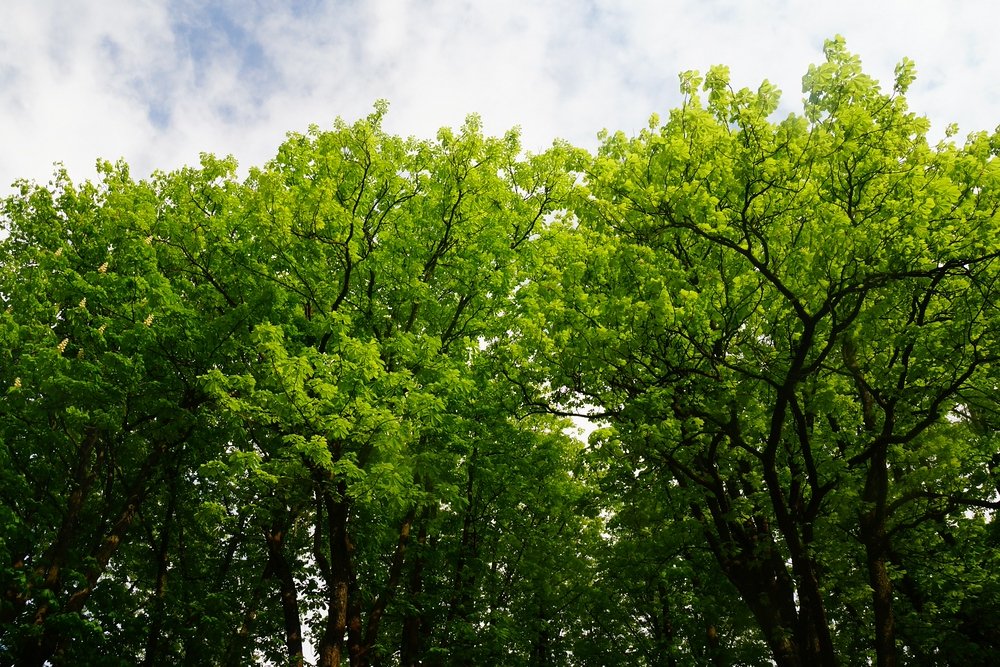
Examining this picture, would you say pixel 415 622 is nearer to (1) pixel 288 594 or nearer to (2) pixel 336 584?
(1) pixel 288 594

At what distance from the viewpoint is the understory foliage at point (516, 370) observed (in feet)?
33.0

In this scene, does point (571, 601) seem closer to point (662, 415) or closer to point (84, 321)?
point (662, 415)

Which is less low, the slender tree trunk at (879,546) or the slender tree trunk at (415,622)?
the slender tree trunk at (415,622)

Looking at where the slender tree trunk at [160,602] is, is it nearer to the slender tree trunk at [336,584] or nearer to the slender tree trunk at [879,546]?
the slender tree trunk at [336,584]

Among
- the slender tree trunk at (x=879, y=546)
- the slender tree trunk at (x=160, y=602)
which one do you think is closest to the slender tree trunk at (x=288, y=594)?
the slender tree trunk at (x=160, y=602)

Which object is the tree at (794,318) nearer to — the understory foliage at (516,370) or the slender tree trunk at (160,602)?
the understory foliage at (516,370)

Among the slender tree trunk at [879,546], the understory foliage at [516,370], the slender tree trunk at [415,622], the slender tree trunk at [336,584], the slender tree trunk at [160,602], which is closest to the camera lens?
the understory foliage at [516,370]

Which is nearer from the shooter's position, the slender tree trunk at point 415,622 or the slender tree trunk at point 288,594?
the slender tree trunk at point 288,594

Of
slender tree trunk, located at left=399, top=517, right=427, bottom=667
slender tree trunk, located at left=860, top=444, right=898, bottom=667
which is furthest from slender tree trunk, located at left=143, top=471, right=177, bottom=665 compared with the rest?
slender tree trunk, located at left=860, top=444, right=898, bottom=667

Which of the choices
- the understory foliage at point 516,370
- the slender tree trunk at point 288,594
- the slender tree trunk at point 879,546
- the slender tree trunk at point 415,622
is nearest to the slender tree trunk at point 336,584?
the understory foliage at point 516,370

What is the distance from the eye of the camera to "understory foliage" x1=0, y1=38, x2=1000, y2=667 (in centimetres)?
1007

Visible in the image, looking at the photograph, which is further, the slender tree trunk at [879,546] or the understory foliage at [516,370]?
the slender tree trunk at [879,546]

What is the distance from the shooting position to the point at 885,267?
9234 mm

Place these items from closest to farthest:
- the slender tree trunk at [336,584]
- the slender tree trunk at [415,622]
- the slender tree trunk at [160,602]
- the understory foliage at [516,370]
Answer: the understory foliage at [516,370], the slender tree trunk at [336,584], the slender tree trunk at [160,602], the slender tree trunk at [415,622]
